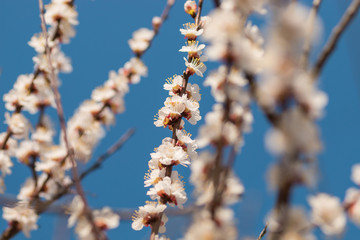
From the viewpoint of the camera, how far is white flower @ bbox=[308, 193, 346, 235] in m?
0.46

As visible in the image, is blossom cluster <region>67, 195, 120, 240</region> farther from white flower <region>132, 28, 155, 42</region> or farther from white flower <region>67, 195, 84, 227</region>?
white flower <region>132, 28, 155, 42</region>

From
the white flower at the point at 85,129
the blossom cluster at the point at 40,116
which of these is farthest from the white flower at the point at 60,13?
the white flower at the point at 85,129

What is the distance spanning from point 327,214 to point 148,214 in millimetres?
512

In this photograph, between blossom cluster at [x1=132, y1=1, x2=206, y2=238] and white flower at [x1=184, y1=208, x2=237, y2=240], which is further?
blossom cluster at [x1=132, y1=1, x2=206, y2=238]

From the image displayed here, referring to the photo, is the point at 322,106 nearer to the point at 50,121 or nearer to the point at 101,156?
the point at 101,156

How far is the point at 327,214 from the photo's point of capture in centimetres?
47

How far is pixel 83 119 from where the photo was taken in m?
1.11

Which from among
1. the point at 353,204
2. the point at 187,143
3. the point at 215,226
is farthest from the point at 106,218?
the point at 187,143

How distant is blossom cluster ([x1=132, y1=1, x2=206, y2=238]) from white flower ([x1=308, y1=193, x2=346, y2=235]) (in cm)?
45

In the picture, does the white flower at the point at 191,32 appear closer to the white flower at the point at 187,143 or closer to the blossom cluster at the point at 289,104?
the white flower at the point at 187,143

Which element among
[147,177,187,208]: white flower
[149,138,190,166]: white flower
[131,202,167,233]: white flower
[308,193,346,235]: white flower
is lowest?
[308,193,346,235]: white flower

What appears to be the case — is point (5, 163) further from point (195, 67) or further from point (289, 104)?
point (289, 104)

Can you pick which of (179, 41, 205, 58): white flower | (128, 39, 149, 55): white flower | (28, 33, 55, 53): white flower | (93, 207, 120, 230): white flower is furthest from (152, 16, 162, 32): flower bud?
(93, 207, 120, 230): white flower

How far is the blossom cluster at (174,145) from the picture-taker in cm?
91
